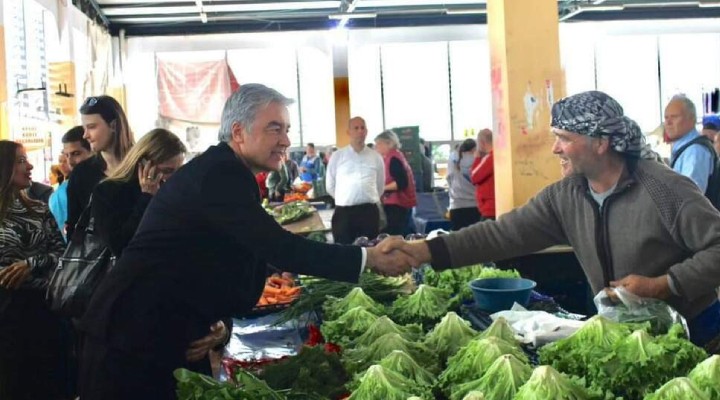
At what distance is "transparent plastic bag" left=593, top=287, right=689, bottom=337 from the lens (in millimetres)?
2400

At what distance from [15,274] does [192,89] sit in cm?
1237

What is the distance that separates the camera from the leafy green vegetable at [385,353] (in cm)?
233

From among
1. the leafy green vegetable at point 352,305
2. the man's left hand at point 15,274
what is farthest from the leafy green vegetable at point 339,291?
the man's left hand at point 15,274

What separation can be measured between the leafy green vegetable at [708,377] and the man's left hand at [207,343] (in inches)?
53.1

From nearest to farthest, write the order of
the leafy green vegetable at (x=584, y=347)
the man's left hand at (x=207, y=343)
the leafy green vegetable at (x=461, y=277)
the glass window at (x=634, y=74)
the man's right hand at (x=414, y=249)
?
1. the leafy green vegetable at (x=584, y=347)
2. the man's left hand at (x=207, y=343)
3. the man's right hand at (x=414, y=249)
4. the leafy green vegetable at (x=461, y=277)
5. the glass window at (x=634, y=74)

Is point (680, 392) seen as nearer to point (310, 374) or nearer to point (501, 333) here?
point (501, 333)

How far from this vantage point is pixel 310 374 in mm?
2244

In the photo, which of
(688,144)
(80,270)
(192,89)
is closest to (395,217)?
(688,144)

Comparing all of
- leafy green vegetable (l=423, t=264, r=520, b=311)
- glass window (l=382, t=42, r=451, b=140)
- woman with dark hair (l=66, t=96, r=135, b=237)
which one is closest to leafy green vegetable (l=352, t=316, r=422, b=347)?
leafy green vegetable (l=423, t=264, r=520, b=311)

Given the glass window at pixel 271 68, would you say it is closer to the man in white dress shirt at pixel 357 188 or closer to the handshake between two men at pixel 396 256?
the man in white dress shirt at pixel 357 188

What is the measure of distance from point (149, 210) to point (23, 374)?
265 centimetres

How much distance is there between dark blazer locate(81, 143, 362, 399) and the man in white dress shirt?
569cm

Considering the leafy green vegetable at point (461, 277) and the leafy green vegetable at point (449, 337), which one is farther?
the leafy green vegetable at point (461, 277)

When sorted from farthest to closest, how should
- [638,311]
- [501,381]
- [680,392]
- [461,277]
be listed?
[461,277], [638,311], [501,381], [680,392]
